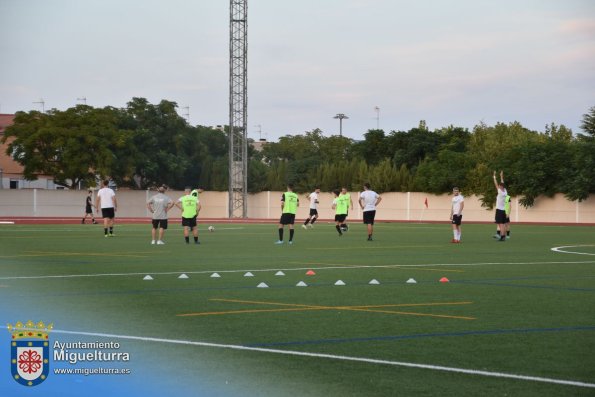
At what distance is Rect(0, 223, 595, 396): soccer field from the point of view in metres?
8.16

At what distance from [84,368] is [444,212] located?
66389mm

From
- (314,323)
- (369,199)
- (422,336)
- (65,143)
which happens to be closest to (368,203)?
(369,199)

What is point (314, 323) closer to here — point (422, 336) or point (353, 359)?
point (422, 336)

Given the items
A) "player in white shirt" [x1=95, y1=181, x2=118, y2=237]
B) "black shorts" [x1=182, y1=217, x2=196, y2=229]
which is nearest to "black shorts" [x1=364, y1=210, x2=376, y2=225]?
"black shorts" [x1=182, y1=217, x2=196, y2=229]

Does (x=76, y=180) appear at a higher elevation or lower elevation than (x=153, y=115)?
lower

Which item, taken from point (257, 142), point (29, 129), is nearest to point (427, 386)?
point (29, 129)

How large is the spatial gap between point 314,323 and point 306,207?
69.1 metres

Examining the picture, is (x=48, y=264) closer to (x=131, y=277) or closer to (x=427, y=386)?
(x=131, y=277)

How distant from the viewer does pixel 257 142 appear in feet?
520

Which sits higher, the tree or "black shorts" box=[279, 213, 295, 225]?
the tree

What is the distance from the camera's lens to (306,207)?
8069 centimetres

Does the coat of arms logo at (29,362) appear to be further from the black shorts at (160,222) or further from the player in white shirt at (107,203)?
the player in white shirt at (107,203)

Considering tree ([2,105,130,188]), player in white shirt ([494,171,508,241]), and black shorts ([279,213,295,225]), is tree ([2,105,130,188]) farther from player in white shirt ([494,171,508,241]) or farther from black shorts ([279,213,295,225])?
player in white shirt ([494,171,508,241])

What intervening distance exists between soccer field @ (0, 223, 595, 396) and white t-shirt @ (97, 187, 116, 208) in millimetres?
12981
